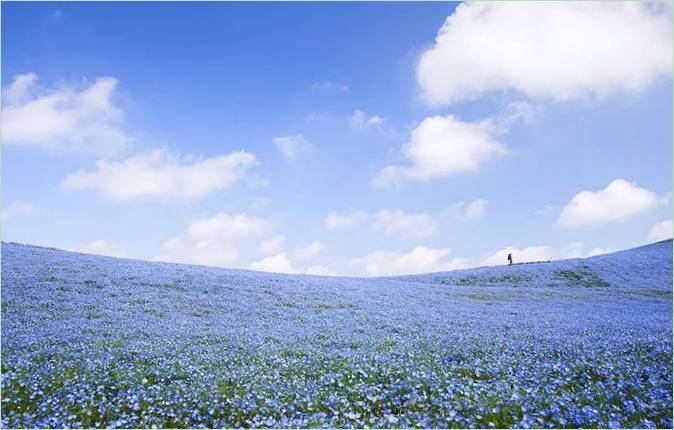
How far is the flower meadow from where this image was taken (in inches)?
369

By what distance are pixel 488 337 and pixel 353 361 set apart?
6.57 m

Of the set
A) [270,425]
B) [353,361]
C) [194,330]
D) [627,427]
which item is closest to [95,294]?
[194,330]

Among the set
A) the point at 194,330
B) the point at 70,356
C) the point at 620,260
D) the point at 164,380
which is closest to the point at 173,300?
the point at 194,330

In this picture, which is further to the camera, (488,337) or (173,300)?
(173,300)

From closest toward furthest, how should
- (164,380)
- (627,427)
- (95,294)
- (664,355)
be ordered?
(627,427) < (164,380) < (664,355) < (95,294)

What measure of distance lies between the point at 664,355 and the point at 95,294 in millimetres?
27236

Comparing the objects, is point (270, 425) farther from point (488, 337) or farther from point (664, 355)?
point (664, 355)

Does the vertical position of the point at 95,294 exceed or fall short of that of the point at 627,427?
it exceeds it

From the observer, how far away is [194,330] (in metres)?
18.2

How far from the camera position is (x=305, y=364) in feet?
43.1

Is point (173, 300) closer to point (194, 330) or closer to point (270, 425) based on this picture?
point (194, 330)

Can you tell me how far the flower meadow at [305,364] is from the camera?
9.37m

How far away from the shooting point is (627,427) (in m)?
8.45

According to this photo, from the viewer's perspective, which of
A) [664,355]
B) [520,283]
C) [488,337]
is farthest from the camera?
[520,283]
